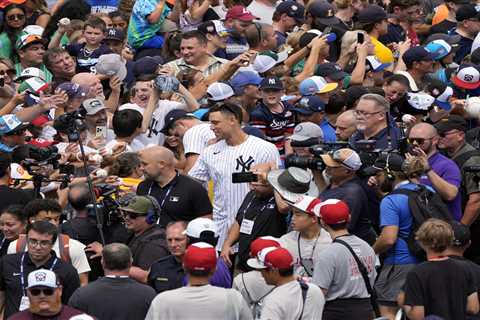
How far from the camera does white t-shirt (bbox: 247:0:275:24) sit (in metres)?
20.6

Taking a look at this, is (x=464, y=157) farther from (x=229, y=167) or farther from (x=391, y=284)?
(x=229, y=167)

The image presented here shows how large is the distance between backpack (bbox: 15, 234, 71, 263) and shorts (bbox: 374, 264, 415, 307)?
2.56 m

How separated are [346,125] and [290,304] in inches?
143

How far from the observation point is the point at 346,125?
14.9m

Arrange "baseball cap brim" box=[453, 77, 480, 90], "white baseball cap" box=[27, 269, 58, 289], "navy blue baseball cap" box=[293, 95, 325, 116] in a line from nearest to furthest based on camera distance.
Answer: "white baseball cap" box=[27, 269, 58, 289] → "navy blue baseball cap" box=[293, 95, 325, 116] → "baseball cap brim" box=[453, 77, 480, 90]

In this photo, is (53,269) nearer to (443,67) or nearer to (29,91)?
(29,91)

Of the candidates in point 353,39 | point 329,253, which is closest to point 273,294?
point 329,253

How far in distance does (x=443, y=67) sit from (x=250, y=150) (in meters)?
4.97

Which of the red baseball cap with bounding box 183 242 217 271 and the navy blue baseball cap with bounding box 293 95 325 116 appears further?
the navy blue baseball cap with bounding box 293 95 325 116

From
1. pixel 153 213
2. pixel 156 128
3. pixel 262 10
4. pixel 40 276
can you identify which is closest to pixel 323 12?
pixel 262 10

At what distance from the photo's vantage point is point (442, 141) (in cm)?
1503

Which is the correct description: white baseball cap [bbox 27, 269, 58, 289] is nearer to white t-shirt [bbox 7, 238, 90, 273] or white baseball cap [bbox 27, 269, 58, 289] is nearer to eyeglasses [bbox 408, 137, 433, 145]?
white t-shirt [bbox 7, 238, 90, 273]

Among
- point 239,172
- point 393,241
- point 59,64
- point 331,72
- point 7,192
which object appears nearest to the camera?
point 393,241

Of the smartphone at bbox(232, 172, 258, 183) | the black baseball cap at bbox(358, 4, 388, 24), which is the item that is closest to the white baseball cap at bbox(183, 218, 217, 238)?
the smartphone at bbox(232, 172, 258, 183)
